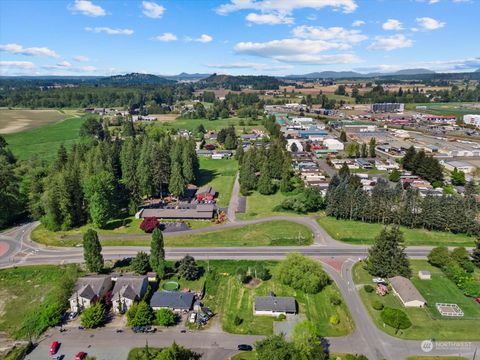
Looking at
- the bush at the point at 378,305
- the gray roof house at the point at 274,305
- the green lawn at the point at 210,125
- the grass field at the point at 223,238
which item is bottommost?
the bush at the point at 378,305

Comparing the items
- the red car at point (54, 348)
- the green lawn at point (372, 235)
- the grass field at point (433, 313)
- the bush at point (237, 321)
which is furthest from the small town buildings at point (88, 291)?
the green lawn at point (372, 235)

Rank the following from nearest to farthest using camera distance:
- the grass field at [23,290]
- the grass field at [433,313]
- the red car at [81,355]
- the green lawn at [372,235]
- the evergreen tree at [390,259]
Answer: the red car at [81,355] → the grass field at [433,313] → the grass field at [23,290] → the evergreen tree at [390,259] → the green lawn at [372,235]

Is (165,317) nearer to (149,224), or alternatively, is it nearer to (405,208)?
(149,224)

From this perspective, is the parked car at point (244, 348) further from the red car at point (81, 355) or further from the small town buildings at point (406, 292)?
the small town buildings at point (406, 292)

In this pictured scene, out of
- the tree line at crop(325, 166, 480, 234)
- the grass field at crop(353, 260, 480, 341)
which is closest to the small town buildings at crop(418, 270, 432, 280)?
the grass field at crop(353, 260, 480, 341)

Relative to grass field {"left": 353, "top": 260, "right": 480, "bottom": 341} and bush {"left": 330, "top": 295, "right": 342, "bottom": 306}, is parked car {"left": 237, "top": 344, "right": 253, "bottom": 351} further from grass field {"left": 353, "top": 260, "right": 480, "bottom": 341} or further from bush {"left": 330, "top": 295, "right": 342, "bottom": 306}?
grass field {"left": 353, "top": 260, "right": 480, "bottom": 341}

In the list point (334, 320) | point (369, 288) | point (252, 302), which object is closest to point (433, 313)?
point (369, 288)
